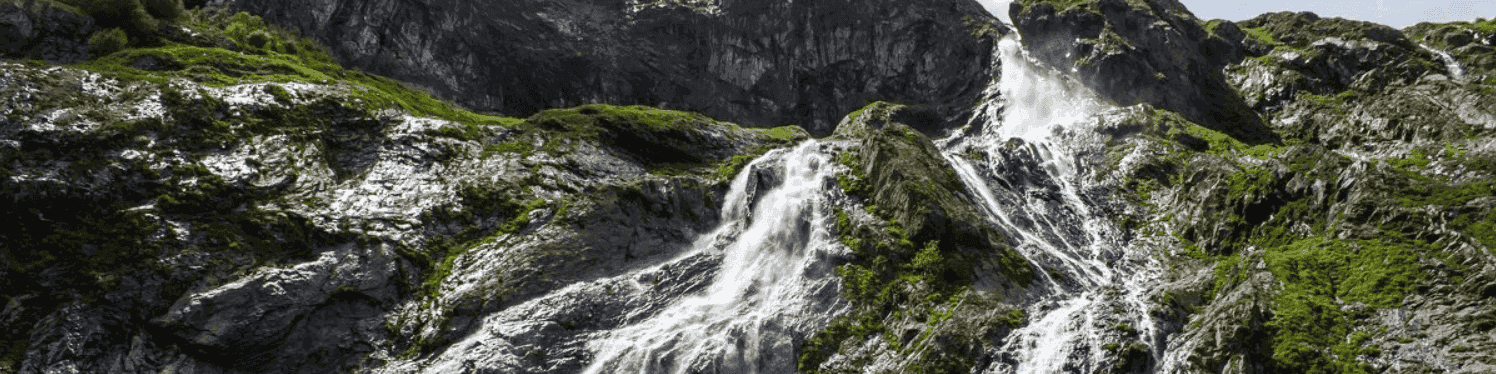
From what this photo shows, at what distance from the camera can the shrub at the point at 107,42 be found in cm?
3036

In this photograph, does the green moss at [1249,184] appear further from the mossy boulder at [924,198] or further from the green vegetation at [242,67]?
the green vegetation at [242,67]

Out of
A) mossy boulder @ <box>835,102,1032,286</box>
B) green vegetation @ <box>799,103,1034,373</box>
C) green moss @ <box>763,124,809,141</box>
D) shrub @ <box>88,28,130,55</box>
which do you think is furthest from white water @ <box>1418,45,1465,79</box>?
shrub @ <box>88,28,130,55</box>

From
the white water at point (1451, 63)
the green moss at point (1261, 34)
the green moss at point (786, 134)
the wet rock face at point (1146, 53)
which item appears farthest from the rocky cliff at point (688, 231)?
the green moss at point (1261, 34)

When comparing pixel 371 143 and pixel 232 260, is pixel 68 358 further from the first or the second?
pixel 371 143

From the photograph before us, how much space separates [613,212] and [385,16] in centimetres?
2752

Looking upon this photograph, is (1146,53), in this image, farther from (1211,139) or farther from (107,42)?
(107,42)

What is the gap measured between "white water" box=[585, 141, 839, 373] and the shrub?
23.6 m

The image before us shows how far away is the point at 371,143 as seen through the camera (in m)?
27.3

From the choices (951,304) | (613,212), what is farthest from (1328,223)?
(613,212)

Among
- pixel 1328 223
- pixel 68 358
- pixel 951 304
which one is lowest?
pixel 68 358

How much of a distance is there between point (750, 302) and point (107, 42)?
26606 millimetres

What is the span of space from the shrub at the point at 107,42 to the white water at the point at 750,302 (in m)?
23.6

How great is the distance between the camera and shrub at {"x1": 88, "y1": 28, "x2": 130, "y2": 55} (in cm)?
3036

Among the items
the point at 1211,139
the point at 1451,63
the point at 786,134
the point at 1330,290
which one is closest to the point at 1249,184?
the point at 1330,290
